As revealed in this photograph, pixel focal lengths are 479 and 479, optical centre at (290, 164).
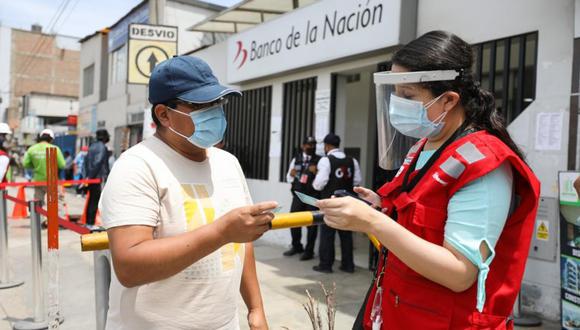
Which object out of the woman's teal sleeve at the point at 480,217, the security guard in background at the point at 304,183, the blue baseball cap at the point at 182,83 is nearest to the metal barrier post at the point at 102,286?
the blue baseball cap at the point at 182,83

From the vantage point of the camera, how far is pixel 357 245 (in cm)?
841

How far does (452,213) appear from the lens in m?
1.34

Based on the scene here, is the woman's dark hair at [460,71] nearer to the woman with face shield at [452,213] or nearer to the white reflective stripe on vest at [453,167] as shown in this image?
the woman with face shield at [452,213]

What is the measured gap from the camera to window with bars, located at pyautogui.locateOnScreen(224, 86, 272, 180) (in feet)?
28.8

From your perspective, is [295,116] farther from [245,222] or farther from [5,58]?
[5,58]

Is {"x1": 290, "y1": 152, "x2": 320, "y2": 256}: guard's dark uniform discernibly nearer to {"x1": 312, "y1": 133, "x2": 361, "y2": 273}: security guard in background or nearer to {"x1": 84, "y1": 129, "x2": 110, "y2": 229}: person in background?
{"x1": 312, "y1": 133, "x2": 361, "y2": 273}: security guard in background

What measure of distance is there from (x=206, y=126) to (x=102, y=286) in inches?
34.9

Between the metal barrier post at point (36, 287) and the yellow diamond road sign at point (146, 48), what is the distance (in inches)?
133

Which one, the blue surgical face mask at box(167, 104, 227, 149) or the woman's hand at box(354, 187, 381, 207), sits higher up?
the blue surgical face mask at box(167, 104, 227, 149)

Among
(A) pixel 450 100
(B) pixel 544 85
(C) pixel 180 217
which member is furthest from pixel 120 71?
(A) pixel 450 100


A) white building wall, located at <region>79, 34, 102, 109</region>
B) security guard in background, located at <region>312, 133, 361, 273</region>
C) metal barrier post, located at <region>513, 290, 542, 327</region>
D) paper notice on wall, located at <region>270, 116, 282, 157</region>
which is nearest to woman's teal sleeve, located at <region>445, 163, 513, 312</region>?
metal barrier post, located at <region>513, 290, 542, 327</region>

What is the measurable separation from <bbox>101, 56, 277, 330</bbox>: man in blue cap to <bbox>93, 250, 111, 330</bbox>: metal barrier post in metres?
0.40

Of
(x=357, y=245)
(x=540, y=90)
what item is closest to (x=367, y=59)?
(x=540, y=90)

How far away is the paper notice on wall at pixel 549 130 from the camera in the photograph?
4.38 metres
